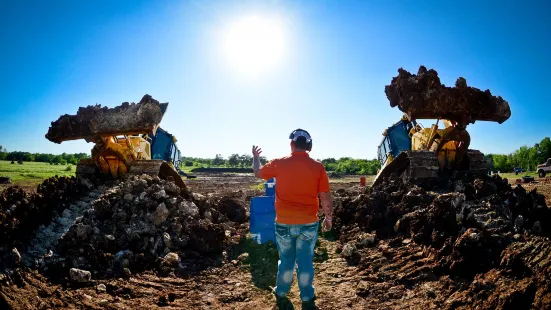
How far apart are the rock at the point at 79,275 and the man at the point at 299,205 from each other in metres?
2.32

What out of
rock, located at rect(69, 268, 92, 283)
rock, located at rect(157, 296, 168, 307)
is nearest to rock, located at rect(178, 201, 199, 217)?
rock, located at rect(69, 268, 92, 283)

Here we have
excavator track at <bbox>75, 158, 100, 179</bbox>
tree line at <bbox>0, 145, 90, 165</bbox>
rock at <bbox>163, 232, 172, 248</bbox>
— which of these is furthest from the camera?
tree line at <bbox>0, 145, 90, 165</bbox>

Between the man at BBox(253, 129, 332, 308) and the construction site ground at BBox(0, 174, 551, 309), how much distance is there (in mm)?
475

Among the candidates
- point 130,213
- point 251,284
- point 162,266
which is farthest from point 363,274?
point 130,213

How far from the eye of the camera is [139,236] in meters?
5.24

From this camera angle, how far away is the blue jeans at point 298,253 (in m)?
3.56

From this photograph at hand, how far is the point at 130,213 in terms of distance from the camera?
5.71m

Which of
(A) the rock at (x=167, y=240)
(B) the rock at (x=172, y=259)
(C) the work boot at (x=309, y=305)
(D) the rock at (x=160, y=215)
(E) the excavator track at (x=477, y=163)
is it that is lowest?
(C) the work boot at (x=309, y=305)

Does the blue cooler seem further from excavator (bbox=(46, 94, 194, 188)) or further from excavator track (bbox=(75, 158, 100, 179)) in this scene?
excavator track (bbox=(75, 158, 100, 179))

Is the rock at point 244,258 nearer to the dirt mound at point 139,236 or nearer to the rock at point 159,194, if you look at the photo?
the dirt mound at point 139,236

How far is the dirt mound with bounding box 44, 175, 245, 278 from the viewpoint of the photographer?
15.0 feet

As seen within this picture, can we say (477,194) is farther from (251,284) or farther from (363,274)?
(251,284)

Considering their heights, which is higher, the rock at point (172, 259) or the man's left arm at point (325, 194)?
the man's left arm at point (325, 194)

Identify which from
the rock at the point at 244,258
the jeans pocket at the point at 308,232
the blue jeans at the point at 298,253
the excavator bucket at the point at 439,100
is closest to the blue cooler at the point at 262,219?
the rock at the point at 244,258
